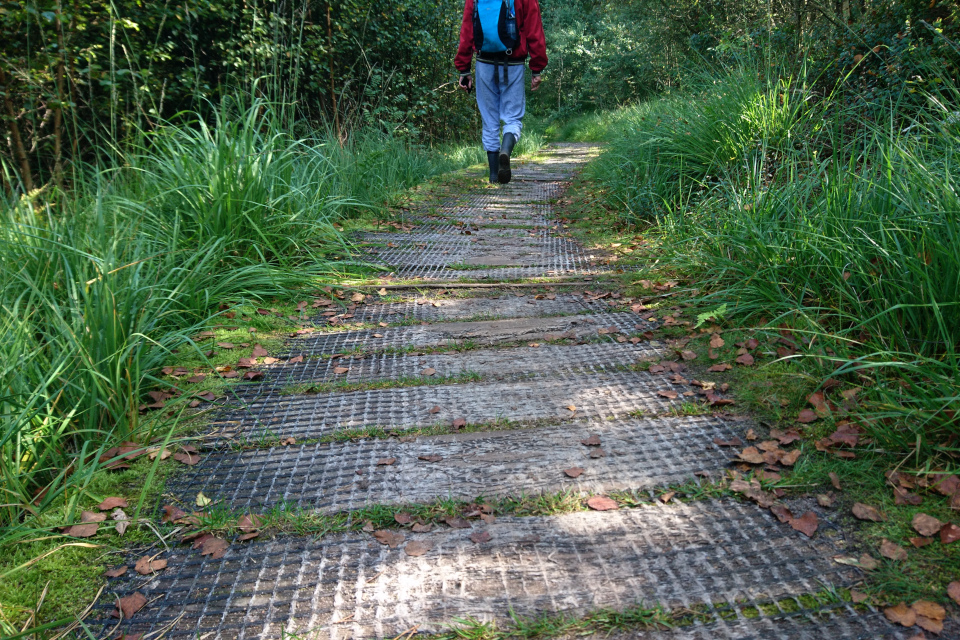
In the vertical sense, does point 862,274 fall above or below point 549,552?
above

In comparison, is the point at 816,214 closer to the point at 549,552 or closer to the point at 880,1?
the point at 549,552

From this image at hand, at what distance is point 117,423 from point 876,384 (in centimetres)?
235

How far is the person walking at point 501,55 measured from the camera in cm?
615

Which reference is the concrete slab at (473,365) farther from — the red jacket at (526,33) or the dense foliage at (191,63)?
the red jacket at (526,33)

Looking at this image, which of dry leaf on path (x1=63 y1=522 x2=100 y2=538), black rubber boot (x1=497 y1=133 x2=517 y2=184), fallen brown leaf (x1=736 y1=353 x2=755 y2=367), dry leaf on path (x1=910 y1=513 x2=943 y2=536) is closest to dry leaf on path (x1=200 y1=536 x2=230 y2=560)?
dry leaf on path (x1=63 y1=522 x2=100 y2=538)

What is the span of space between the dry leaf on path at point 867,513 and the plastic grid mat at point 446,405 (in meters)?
0.69

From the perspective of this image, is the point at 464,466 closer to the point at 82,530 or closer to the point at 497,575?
the point at 497,575

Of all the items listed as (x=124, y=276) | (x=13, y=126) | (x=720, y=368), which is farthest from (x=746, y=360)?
(x=13, y=126)

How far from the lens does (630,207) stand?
4.88 metres

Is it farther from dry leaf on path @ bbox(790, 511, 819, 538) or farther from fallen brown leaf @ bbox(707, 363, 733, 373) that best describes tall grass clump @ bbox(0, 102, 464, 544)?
fallen brown leaf @ bbox(707, 363, 733, 373)

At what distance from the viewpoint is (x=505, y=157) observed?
670 centimetres

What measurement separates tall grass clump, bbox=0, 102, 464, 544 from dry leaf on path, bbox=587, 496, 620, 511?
1.35 m

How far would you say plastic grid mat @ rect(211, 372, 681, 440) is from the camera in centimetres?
216

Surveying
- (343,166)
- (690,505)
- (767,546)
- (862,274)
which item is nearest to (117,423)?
(690,505)
